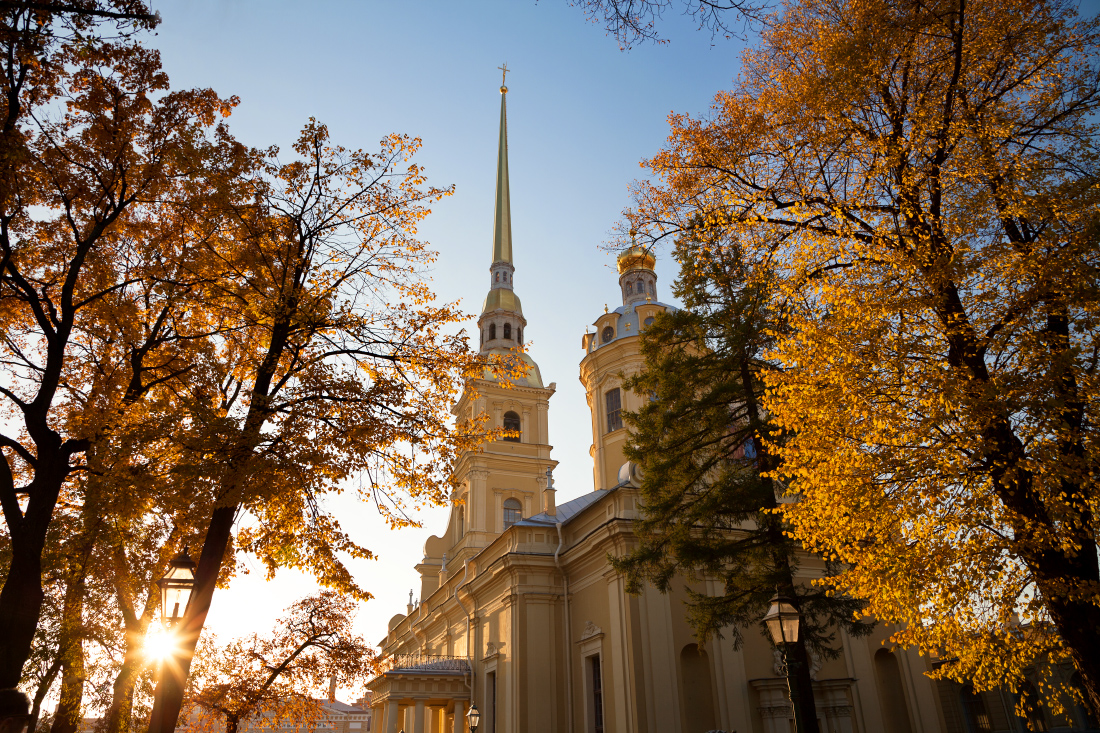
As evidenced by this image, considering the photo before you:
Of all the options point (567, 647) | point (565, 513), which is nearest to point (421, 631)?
point (565, 513)

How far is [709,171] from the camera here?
10.9 meters

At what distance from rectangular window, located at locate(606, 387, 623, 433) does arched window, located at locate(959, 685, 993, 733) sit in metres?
14.5

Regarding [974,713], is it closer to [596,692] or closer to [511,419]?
[596,692]

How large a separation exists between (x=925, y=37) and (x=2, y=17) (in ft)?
34.9

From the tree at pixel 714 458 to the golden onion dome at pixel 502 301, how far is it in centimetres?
2467

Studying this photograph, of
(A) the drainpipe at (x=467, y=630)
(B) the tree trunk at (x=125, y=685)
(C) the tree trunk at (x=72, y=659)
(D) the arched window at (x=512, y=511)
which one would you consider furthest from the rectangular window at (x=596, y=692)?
(D) the arched window at (x=512, y=511)

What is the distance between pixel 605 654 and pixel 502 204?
32.0m

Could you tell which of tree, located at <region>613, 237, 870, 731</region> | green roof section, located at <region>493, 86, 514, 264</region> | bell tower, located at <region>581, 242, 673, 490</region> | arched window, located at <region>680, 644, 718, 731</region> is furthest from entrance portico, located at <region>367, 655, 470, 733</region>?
green roof section, located at <region>493, 86, 514, 264</region>

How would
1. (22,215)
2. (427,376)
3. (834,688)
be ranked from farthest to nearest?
(834,688), (427,376), (22,215)

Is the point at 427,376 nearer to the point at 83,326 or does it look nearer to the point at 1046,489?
the point at 83,326

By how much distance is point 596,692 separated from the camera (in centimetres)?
2056

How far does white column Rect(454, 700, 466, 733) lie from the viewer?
26161mm

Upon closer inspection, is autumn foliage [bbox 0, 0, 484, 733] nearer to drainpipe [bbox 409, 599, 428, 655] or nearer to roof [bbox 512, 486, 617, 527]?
roof [bbox 512, 486, 617, 527]

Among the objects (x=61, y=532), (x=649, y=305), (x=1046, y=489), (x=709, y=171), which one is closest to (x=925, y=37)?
(x=709, y=171)
